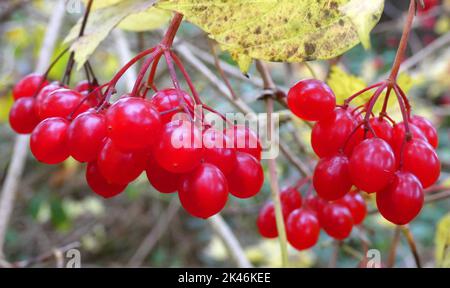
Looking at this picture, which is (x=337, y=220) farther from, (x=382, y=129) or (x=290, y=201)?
(x=382, y=129)

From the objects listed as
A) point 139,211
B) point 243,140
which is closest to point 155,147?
point 243,140

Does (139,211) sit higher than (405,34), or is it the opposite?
(405,34)

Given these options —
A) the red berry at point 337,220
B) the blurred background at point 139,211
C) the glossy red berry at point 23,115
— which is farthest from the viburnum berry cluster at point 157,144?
the blurred background at point 139,211

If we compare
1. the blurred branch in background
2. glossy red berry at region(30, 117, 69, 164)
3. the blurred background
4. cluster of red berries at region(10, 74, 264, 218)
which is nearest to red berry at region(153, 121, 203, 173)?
cluster of red berries at region(10, 74, 264, 218)

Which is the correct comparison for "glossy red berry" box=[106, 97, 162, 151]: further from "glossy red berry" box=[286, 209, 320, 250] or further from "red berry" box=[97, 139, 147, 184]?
"glossy red berry" box=[286, 209, 320, 250]

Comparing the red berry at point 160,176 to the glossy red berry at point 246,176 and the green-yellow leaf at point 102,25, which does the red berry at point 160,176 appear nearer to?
the glossy red berry at point 246,176

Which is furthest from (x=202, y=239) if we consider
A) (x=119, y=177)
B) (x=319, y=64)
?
(x=119, y=177)
